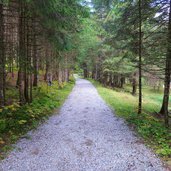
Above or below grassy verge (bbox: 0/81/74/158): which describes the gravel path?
below

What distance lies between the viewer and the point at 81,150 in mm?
5164

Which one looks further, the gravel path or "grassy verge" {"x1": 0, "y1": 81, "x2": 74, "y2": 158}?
"grassy verge" {"x1": 0, "y1": 81, "x2": 74, "y2": 158}

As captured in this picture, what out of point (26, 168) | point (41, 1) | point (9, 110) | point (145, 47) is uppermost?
A: point (41, 1)

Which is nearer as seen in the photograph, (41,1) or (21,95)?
(41,1)

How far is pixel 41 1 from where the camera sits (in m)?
6.01

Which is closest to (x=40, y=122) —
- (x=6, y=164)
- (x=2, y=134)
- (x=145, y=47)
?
(x=2, y=134)

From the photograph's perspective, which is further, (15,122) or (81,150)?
(15,122)

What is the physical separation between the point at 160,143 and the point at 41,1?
228 inches

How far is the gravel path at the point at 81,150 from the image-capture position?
14.1 feet

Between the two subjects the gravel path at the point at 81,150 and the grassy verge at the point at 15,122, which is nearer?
the gravel path at the point at 81,150

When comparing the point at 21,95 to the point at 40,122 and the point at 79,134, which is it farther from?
the point at 79,134

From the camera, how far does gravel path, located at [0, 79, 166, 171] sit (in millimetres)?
4312

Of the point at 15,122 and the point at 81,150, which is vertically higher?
the point at 15,122

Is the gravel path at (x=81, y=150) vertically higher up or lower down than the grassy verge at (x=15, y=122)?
lower down
